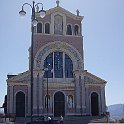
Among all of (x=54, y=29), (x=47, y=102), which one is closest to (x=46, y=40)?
(x=54, y=29)

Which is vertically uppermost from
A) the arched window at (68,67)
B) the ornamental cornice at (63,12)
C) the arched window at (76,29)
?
the ornamental cornice at (63,12)

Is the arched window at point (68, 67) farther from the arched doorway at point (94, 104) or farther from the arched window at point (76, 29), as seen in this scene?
the arched doorway at point (94, 104)

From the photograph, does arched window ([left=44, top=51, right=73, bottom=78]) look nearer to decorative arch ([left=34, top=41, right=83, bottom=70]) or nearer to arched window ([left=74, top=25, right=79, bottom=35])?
decorative arch ([left=34, top=41, right=83, bottom=70])

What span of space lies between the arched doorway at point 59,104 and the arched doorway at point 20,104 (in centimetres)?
482

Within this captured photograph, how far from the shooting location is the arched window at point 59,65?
49969mm

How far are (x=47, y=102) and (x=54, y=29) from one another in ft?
39.1

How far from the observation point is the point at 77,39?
5175 cm

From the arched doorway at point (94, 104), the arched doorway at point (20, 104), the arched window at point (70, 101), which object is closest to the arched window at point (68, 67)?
the arched window at point (70, 101)

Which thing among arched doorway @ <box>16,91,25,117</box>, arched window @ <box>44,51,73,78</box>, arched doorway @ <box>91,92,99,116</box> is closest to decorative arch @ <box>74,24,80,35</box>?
arched window @ <box>44,51,73,78</box>

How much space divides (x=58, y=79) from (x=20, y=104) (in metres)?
6.86

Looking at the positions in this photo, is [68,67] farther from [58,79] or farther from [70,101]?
[70,101]

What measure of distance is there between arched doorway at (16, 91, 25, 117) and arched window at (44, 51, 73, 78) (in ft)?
17.4

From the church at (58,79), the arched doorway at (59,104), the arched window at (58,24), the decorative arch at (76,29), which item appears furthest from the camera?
the decorative arch at (76,29)

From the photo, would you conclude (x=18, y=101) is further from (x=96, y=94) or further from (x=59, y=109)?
(x=96, y=94)
